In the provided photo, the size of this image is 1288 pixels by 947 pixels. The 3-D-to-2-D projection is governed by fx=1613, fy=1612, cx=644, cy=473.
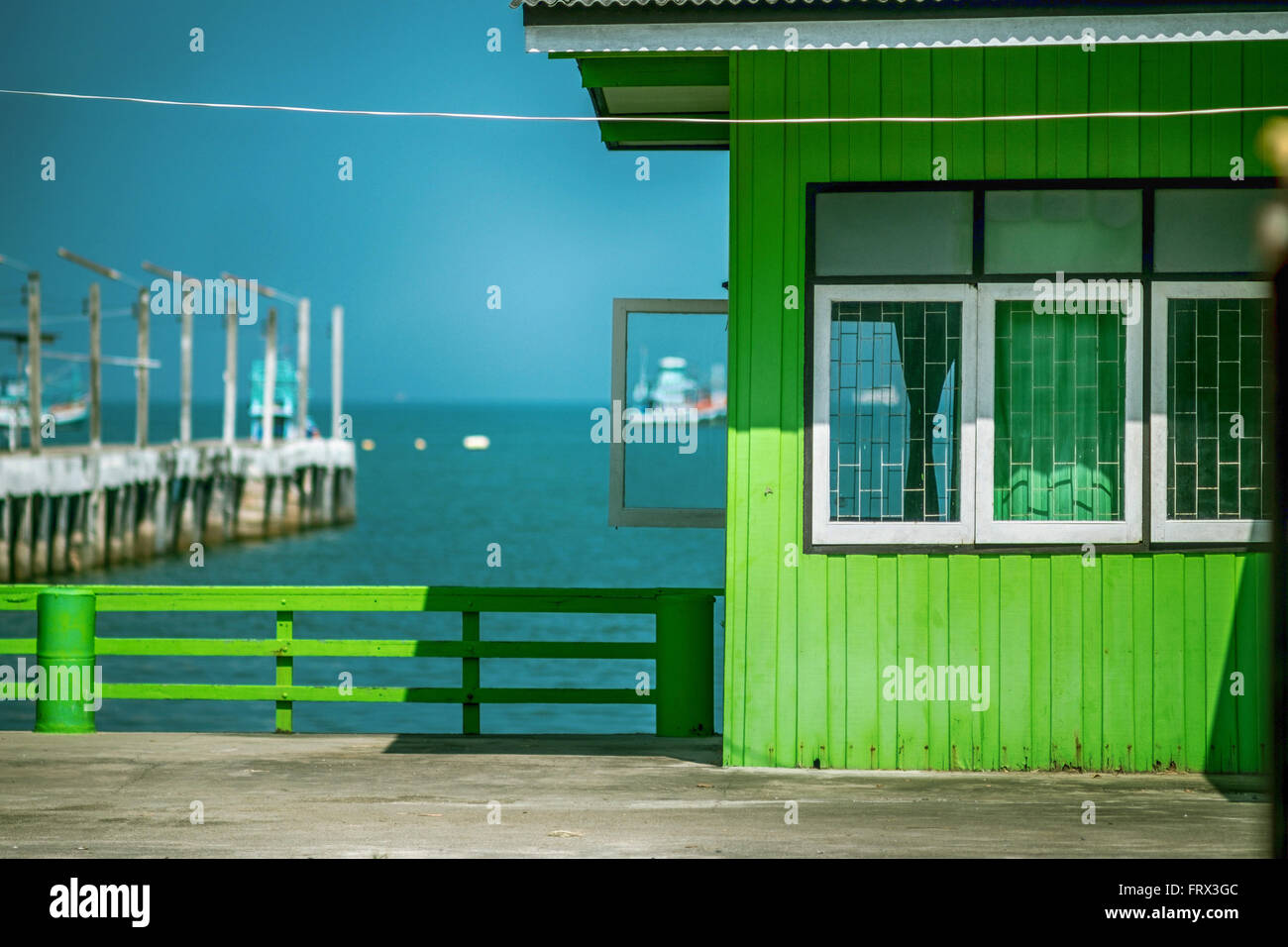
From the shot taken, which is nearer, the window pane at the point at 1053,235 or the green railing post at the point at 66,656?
the window pane at the point at 1053,235

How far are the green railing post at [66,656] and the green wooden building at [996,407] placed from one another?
4.49m

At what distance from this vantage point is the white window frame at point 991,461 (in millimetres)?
8922

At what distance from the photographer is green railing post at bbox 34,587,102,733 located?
417 inches

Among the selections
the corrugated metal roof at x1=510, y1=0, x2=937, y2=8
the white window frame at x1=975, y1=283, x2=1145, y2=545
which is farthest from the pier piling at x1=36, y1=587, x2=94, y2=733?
the white window frame at x1=975, y1=283, x2=1145, y2=545

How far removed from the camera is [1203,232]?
8938 mm

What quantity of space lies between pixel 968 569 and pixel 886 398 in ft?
3.44

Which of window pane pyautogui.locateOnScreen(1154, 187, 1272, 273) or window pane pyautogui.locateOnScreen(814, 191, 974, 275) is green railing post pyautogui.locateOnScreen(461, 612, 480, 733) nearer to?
window pane pyautogui.locateOnScreen(814, 191, 974, 275)

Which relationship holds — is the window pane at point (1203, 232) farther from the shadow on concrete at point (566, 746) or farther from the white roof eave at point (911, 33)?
the shadow on concrete at point (566, 746)

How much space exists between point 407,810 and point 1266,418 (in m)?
5.16

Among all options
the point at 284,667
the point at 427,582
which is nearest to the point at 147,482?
the point at 427,582

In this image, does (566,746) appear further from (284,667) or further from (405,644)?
(284,667)
